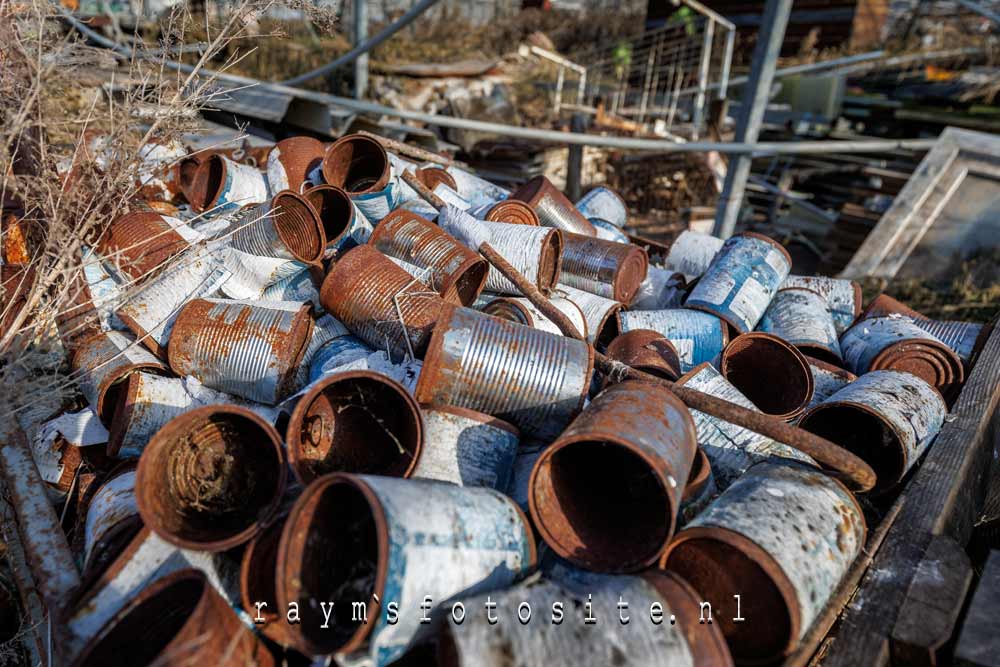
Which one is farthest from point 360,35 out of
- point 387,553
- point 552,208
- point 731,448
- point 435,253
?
point 387,553

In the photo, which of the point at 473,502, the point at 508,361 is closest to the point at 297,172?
the point at 508,361

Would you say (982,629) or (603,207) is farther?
(603,207)

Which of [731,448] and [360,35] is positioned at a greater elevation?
[360,35]

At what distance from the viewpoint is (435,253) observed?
122 inches

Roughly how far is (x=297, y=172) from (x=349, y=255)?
4.13 ft

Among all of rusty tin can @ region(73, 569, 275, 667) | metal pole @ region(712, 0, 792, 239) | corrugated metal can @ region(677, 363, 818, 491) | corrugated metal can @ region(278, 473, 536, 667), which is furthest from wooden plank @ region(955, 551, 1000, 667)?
metal pole @ region(712, 0, 792, 239)

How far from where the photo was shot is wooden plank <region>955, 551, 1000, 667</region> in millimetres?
1636

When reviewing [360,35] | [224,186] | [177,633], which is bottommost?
[177,633]

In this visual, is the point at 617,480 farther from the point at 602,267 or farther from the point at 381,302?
the point at 602,267

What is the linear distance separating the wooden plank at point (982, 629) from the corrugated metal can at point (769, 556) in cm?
31

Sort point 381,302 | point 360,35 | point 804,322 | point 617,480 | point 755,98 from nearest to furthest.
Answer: point 617,480, point 381,302, point 804,322, point 755,98, point 360,35

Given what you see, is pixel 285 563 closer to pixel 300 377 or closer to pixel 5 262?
pixel 300 377

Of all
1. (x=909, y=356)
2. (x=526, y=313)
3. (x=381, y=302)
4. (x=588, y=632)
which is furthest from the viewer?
(x=909, y=356)

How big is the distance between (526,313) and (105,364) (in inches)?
66.3
